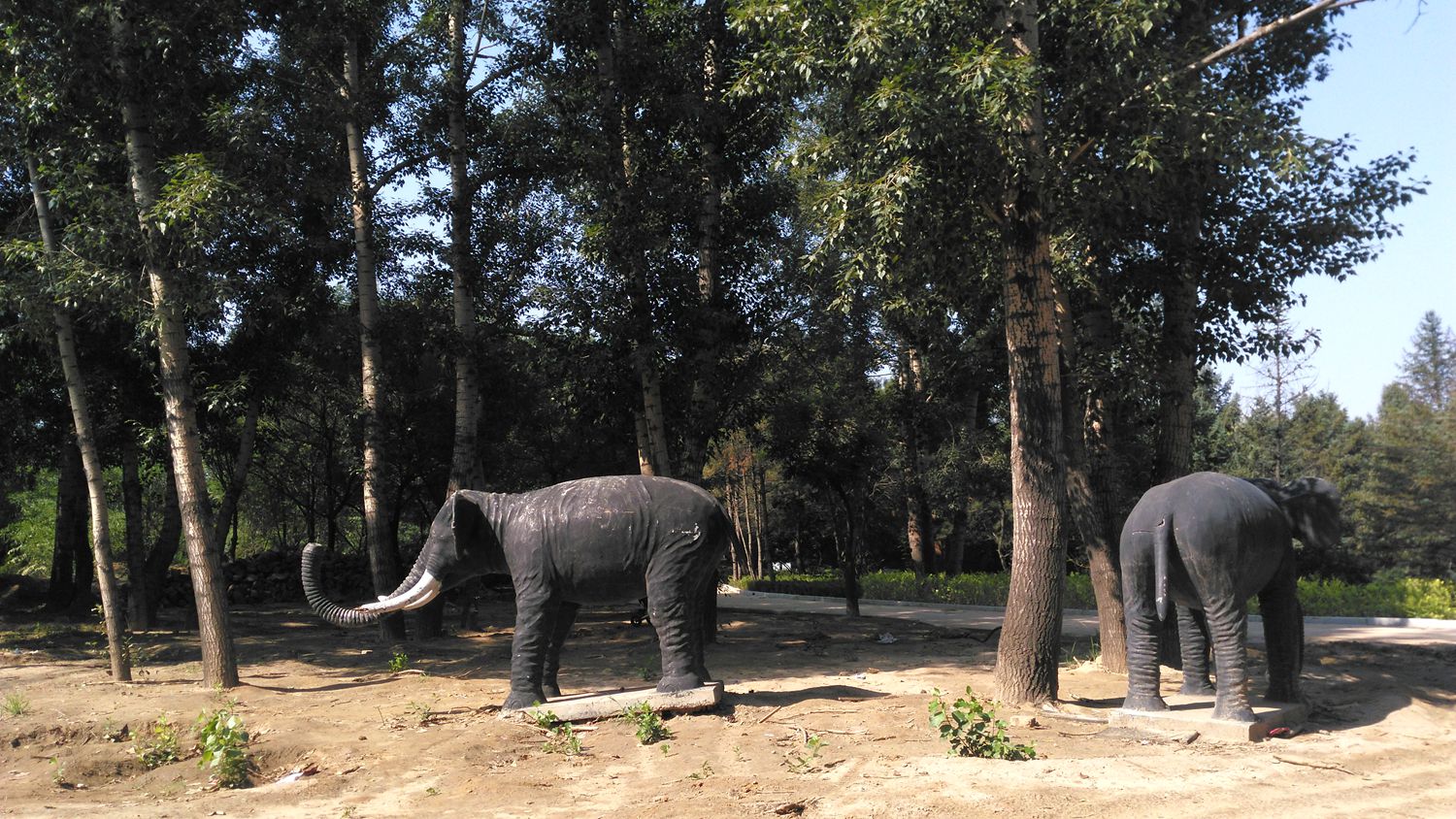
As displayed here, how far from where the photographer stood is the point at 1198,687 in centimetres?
950

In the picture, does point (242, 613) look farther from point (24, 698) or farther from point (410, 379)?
point (24, 698)

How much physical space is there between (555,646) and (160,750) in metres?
3.53

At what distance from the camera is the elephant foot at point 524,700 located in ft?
31.6

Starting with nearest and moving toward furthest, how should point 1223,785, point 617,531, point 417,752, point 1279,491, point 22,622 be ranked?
point 1223,785 → point 417,752 → point 617,531 → point 1279,491 → point 22,622

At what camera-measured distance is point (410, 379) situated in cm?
2291

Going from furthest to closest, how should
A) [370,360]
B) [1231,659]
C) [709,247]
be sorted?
[709,247], [370,360], [1231,659]

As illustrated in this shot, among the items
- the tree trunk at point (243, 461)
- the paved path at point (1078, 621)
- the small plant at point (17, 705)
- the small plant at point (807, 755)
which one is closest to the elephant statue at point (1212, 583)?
the small plant at point (807, 755)

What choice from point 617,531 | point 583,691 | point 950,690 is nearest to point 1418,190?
point 950,690

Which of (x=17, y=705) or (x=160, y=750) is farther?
(x=17, y=705)

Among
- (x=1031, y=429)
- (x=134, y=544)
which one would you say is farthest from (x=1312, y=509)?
(x=134, y=544)

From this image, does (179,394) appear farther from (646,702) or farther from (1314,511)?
(1314,511)

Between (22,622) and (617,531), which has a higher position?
(617,531)

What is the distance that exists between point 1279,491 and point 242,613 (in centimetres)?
2070

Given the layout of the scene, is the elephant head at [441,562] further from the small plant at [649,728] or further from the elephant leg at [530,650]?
the small plant at [649,728]
